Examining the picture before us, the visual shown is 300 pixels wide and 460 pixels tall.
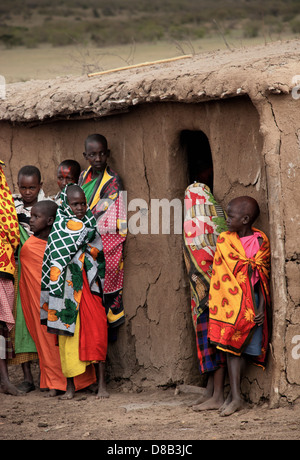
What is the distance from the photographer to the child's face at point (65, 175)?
686 cm

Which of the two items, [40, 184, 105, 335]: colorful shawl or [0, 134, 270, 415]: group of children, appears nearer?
[0, 134, 270, 415]: group of children

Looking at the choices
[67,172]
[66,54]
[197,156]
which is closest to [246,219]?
[197,156]

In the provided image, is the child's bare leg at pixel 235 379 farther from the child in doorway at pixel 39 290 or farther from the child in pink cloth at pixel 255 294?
the child in doorway at pixel 39 290

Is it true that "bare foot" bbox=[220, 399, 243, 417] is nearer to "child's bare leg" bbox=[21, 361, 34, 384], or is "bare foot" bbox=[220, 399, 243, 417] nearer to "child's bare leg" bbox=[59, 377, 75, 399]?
"child's bare leg" bbox=[59, 377, 75, 399]

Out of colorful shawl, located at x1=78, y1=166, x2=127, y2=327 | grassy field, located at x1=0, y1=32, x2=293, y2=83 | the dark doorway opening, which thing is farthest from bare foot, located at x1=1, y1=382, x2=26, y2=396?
grassy field, located at x1=0, y1=32, x2=293, y2=83

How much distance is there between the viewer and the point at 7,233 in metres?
6.43

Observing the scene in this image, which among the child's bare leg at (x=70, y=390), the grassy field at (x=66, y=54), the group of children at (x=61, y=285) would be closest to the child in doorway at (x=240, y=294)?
the group of children at (x=61, y=285)

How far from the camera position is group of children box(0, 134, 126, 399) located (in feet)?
20.2

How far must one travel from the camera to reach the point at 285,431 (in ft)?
15.8

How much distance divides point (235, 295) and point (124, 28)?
24.7 m

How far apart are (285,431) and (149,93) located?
2780 mm

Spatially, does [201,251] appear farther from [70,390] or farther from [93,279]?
[70,390]

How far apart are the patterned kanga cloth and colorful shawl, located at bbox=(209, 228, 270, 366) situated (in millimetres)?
271

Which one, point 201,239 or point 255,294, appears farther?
point 201,239
